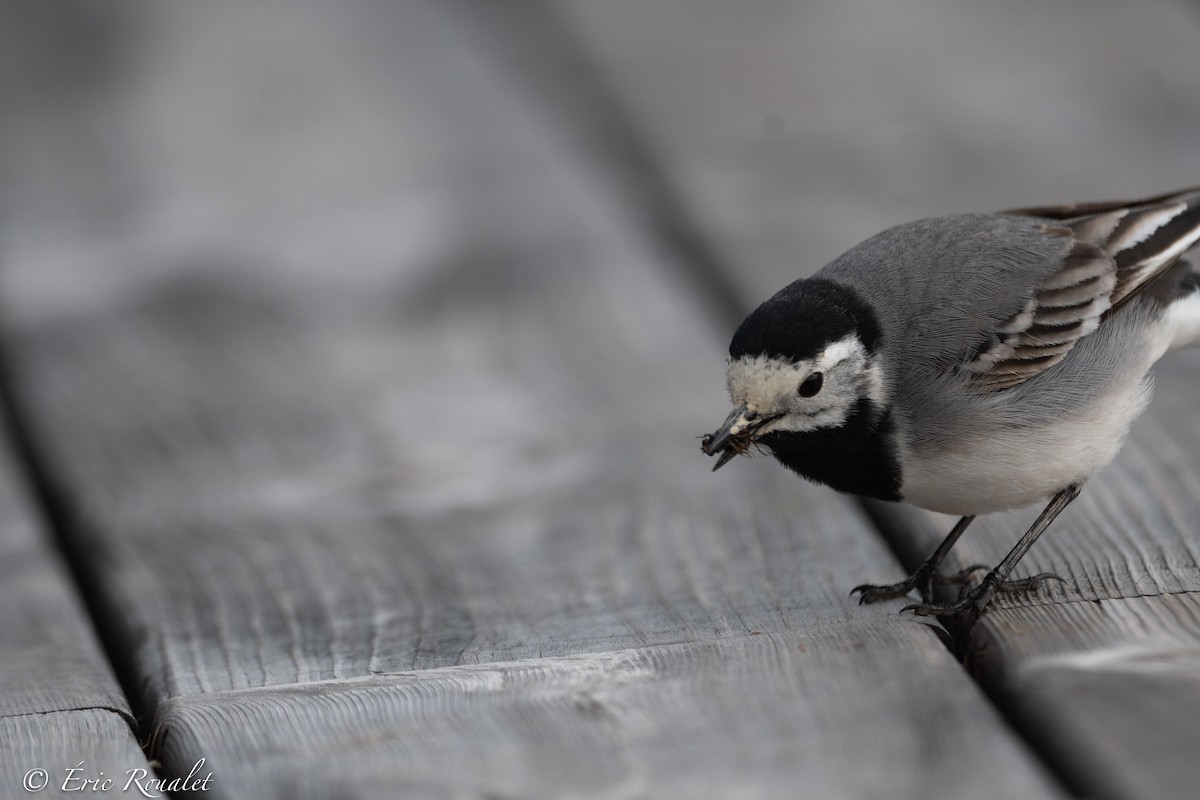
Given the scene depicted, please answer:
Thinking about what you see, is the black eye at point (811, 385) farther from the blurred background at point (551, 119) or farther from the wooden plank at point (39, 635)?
the wooden plank at point (39, 635)

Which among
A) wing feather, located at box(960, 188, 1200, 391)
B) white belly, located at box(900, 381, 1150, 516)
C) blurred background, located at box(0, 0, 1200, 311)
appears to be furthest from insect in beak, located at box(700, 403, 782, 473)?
blurred background, located at box(0, 0, 1200, 311)

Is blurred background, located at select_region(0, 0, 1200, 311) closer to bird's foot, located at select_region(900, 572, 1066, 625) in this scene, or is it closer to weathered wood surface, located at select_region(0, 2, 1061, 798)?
weathered wood surface, located at select_region(0, 2, 1061, 798)

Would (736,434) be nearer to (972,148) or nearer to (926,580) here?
(926,580)

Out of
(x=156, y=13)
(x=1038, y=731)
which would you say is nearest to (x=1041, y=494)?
(x=1038, y=731)

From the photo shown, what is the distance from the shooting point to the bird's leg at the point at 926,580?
8.43 feet

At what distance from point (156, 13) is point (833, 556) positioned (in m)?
3.79

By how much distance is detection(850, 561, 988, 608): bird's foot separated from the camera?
2.57 m

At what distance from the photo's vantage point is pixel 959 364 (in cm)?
298

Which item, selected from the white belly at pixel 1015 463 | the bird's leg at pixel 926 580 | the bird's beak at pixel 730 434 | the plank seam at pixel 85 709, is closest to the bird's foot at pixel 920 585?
the bird's leg at pixel 926 580

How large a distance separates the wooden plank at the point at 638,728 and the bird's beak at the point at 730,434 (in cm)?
59

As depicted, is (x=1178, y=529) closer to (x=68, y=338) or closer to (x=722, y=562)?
(x=722, y=562)

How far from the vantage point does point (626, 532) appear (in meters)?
3.00

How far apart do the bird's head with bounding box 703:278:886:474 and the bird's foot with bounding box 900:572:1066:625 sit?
49 cm

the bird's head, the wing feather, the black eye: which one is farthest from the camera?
the wing feather
